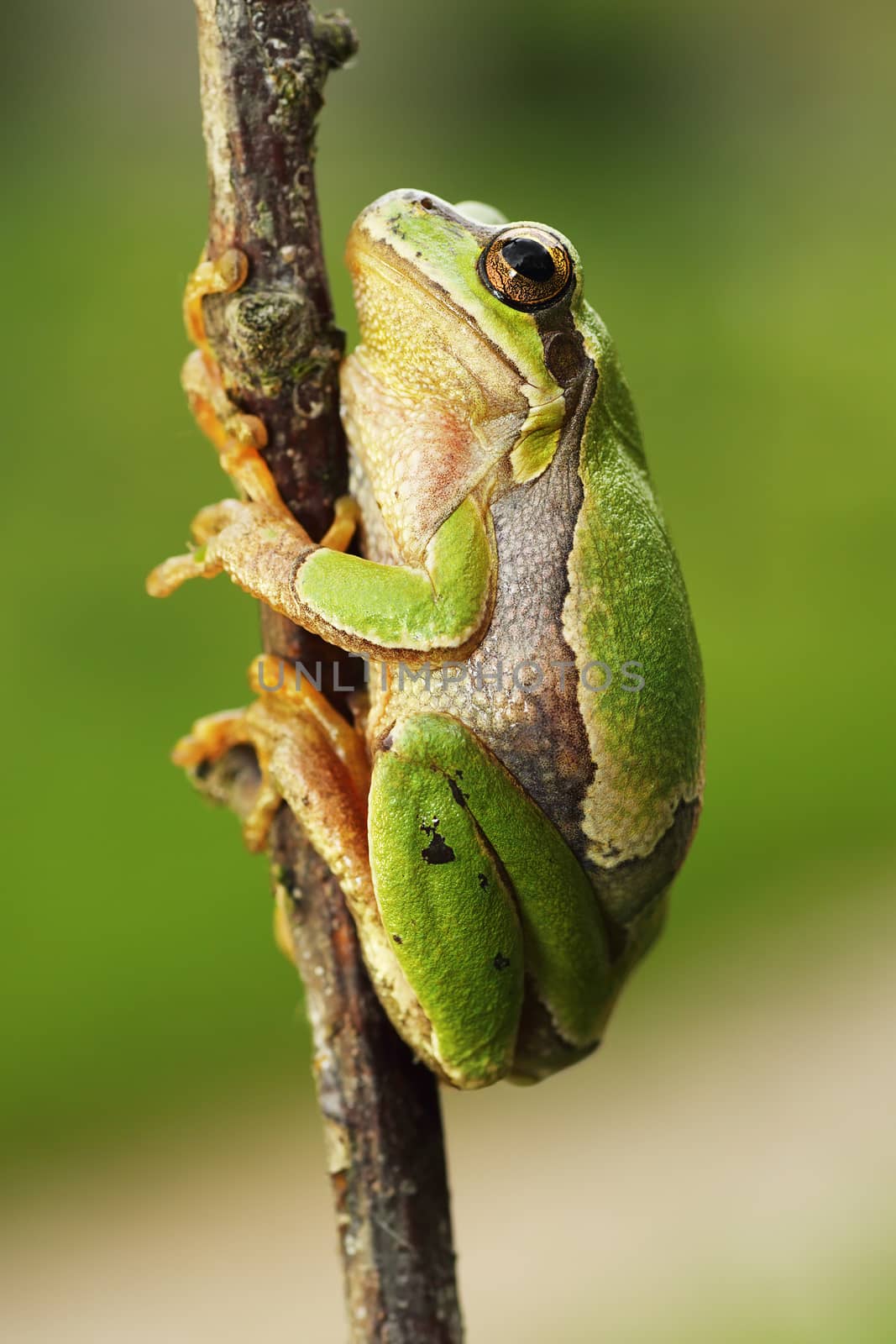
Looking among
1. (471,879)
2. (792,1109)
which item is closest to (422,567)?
(471,879)

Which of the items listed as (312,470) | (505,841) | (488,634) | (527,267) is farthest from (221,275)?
(505,841)

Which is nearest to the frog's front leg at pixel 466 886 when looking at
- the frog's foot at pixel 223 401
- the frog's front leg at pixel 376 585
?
the frog's front leg at pixel 376 585

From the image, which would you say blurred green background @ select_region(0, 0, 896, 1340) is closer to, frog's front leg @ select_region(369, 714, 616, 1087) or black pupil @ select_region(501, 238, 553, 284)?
frog's front leg @ select_region(369, 714, 616, 1087)

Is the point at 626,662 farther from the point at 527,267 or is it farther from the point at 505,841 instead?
the point at 527,267

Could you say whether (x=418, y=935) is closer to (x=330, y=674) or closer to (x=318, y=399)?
(x=330, y=674)

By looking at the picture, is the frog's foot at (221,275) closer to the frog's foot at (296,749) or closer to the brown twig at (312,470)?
the brown twig at (312,470)

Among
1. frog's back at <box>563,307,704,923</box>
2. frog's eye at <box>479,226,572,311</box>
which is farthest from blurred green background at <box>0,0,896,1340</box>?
frog's eye at <box>479,226,572,311</box>
